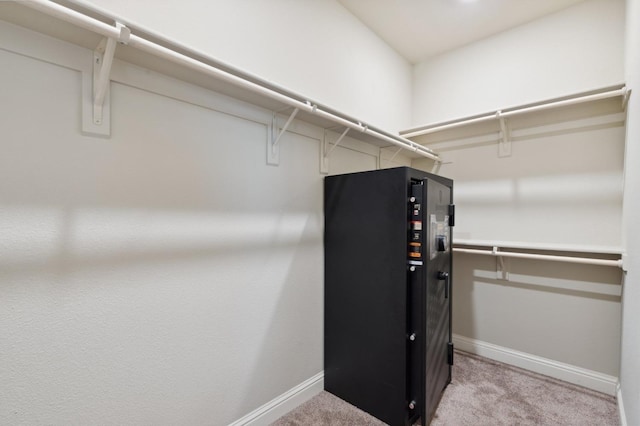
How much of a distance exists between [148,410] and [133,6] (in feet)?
5.68

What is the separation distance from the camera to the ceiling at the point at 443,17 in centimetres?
217

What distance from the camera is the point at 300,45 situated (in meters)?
1.91

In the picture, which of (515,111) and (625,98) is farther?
(515,111)

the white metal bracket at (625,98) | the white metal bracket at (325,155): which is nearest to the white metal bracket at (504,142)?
the white metal bracket at (625,98)

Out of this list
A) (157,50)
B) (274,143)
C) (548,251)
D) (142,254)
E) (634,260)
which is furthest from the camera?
(548,251)

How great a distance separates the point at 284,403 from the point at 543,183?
2507mm

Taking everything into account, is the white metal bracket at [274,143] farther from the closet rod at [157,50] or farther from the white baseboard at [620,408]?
the white baseboard at [620,408]

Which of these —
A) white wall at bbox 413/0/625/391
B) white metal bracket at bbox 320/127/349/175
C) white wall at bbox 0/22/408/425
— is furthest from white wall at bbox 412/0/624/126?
white wall at bbox 0/22/408/425

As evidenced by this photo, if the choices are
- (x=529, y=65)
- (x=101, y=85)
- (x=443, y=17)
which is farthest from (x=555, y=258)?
(x=101, y=85)

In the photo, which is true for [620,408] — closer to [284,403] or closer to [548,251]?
[548,251]

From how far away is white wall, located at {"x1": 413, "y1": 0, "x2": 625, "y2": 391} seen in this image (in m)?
2.04

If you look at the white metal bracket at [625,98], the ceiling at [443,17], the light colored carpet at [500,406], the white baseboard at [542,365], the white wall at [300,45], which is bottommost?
the light colored carpet at [500,406]

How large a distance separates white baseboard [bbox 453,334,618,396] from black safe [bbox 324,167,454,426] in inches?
28.9

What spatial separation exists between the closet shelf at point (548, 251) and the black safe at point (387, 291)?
0.59 metres
